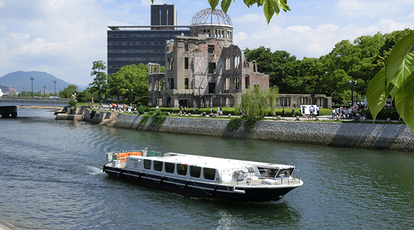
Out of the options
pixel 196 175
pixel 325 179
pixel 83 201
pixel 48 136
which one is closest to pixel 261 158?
pixel 325 179

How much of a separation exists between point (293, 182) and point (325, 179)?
645 centimetres

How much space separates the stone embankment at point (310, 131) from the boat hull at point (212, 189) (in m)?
24.4

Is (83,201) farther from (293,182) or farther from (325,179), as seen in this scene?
(325,179)

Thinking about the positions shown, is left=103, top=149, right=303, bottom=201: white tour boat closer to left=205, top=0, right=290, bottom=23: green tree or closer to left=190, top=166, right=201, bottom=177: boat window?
left=190, top=166, right=201, bottom=177: boat window

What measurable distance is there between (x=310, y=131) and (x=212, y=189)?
33.6 metres

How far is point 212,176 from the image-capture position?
31859 millimetres

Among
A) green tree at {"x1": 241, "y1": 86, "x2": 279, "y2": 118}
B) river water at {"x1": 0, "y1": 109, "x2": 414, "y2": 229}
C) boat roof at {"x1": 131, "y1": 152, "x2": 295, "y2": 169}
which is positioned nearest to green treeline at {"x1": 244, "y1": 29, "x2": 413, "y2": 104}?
green tree at {"x1": 241, "y1": 86, "x2": 279, "y2": 118}

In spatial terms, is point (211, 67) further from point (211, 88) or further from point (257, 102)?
point (257, 102)

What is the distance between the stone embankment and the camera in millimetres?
52719

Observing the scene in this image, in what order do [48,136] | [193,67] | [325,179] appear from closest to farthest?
[325,179]
[48,136]
[193,67]

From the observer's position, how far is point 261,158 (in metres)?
46.7

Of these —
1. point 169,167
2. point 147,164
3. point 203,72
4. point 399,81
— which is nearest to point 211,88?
point 203,72

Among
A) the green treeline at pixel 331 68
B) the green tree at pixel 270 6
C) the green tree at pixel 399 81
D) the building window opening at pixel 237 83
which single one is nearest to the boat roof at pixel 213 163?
the green tree at pixel 270 6

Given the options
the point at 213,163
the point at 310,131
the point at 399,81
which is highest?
the point at 399,81
